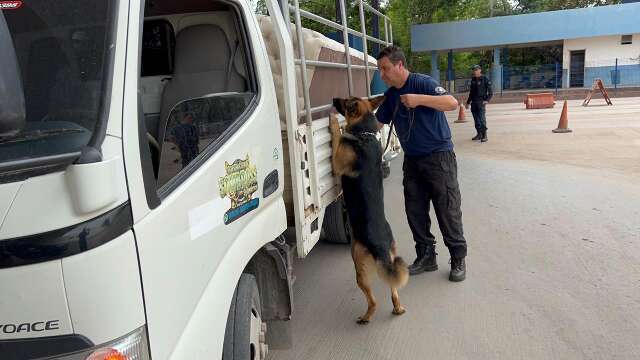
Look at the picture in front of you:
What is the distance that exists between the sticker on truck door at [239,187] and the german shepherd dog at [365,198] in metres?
1.27

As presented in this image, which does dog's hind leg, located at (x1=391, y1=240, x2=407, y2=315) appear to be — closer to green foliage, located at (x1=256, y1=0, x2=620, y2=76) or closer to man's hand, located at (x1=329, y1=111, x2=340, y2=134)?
man's hand, located at (x1=329, y1=111, x2=340, y2=134)

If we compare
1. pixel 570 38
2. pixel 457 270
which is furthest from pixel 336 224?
pixel 570 38

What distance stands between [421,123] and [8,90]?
3279mm

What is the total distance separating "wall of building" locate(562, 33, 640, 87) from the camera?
95.5 feet

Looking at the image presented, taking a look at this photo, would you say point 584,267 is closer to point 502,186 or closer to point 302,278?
point 302,278

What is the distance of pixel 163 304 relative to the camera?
5.14 ft

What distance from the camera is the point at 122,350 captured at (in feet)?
4.57

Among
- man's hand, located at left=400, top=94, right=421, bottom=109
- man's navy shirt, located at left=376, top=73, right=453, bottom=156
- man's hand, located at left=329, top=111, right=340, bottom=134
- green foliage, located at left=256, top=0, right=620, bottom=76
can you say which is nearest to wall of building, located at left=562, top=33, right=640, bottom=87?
green foliage, located at left=256, top=0, right=620, bottom=76

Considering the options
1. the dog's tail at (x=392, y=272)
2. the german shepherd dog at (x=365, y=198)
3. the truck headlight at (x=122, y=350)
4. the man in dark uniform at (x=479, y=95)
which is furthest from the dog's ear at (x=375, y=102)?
the man in dark uniform at (x=479, y=95)

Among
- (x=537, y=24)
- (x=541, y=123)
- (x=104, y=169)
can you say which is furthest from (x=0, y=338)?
(x=537, y=24)

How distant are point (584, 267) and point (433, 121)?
1.89 m

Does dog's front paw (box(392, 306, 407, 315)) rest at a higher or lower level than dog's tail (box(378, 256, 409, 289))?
lower

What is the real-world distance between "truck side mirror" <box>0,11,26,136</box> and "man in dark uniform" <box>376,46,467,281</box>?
118 inches

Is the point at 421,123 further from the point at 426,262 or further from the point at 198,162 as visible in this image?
the point at 198,162
